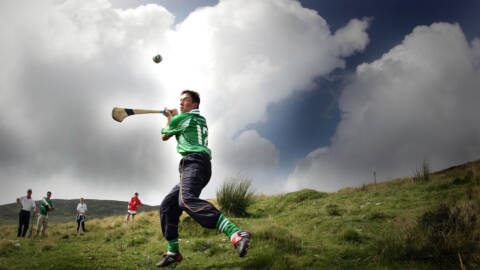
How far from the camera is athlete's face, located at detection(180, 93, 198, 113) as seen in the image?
13.1 feet

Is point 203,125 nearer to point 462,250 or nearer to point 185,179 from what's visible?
point 185,179

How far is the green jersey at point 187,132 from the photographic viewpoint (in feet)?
11.9

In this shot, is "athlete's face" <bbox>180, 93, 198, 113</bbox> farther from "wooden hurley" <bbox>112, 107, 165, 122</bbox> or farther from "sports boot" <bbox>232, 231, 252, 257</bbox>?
"sports boot" <bbox>232, 231, 252, 257</bbox>

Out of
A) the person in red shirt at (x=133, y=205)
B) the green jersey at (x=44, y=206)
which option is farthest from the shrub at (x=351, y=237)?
the person in red shirt at (x=133, y=205)

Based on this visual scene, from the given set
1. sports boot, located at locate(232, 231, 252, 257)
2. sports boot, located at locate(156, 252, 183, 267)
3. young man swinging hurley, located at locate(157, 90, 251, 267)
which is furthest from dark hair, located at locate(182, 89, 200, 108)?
sports boot, located at locate(156, 252, 183, 267)

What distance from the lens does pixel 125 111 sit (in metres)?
4.39

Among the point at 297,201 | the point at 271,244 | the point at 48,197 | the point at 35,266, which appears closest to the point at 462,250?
the point at 271,244

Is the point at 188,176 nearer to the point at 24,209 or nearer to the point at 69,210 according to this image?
the point at 24,209

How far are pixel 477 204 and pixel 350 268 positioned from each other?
2839mm

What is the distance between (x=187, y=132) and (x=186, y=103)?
55 cm

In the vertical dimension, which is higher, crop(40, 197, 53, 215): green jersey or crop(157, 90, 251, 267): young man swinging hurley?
crop(157, 90, 251, 267): young man swinging hurley

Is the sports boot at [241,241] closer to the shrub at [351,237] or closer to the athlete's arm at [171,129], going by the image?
the athlete's arm at [171,129]

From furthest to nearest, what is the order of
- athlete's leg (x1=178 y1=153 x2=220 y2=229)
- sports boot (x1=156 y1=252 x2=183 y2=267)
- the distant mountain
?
the distant mountain, sports boot (x1=156 y1=252 x2=183 y2=267), athlete's leg (x1=178 y1=153 x2=220 y2=229)

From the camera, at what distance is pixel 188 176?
134 inches
